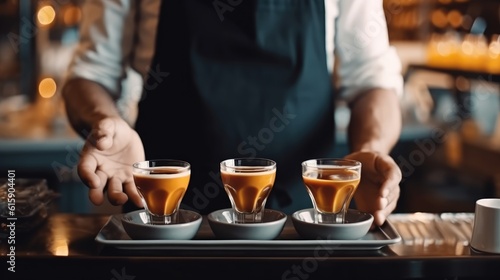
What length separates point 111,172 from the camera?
150cm

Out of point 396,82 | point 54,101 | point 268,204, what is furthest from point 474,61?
point 268,204

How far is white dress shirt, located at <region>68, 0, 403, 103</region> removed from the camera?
79.0 inches

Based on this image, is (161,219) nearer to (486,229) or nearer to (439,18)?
(486,229)

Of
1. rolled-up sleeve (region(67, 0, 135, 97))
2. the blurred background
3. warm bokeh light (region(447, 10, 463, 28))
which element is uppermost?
warm bokeh light (region(447, 10, 463, 28))

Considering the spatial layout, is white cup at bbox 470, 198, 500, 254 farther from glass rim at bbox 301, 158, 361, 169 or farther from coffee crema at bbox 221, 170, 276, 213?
coffee crema at bbox 221, 170, 276, 213

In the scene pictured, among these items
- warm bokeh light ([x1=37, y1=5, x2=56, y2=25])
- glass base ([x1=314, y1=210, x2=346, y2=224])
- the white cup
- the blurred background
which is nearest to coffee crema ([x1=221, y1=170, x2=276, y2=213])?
glass base ([x1=314, y1=210, x2=346, y2=224])

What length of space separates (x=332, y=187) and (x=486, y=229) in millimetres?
298

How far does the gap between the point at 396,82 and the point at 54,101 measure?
3.19m

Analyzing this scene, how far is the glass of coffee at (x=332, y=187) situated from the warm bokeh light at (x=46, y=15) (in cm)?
465

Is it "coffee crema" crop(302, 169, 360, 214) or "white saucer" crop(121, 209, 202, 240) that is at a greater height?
"coffee crema" crop(302, 169, 360, 214)

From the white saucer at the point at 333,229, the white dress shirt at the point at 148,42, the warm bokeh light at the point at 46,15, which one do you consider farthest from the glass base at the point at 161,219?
the warm bokeh light at the point at 46,15

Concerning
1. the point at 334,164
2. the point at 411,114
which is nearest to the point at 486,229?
the point at 334,164

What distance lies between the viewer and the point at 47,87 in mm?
5363

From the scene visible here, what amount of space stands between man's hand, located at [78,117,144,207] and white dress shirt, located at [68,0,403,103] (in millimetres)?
517
